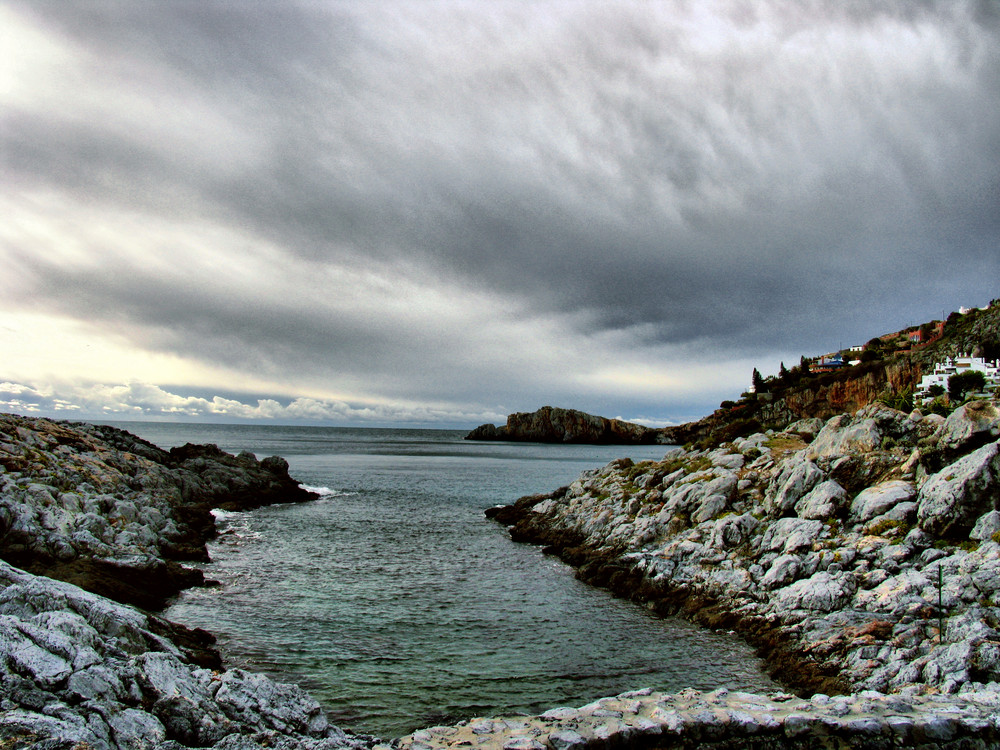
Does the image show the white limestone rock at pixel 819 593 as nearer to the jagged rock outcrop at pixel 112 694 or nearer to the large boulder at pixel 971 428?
the large boulder at pixel 971 428

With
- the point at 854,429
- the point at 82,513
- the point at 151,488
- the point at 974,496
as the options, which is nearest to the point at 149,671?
the point at 82,513

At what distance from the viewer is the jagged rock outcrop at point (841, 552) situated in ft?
50.6

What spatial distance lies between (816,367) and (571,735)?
151 metres

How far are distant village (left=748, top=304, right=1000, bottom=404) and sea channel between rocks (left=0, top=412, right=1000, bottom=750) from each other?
26609mm

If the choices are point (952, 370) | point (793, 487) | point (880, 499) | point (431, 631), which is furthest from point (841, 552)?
point (952, 370)

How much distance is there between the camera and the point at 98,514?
2816 cm

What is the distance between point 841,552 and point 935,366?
Result: 9169 centimetres

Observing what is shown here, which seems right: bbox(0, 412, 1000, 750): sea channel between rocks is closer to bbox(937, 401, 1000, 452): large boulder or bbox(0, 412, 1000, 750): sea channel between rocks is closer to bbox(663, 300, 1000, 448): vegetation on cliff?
bbox(937, 401, 1000, 452): large boulder

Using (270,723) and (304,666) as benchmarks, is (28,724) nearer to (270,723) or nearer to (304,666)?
(270,723)

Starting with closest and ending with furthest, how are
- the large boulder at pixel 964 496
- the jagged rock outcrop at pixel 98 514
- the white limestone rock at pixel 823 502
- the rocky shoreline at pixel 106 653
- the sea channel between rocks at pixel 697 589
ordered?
the rocky shoreline at pixel 106 653, the sea channel between rocks at pixel 697 589, the large boulder at pixel 964 496, the jagged rock outcrop at pixel 98 514, the white limestone rock at pixel 823 502

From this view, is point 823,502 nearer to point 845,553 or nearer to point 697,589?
point 845,553

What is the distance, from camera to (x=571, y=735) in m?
11.0

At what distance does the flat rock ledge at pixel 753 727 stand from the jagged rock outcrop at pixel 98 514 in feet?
56.5

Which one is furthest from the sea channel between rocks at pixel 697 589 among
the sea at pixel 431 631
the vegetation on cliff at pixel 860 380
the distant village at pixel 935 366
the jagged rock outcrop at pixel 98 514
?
the vegetation on cliff at pixel 860 380
